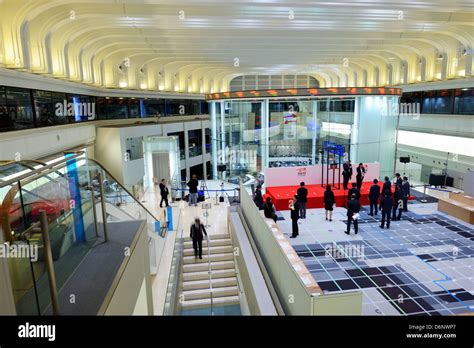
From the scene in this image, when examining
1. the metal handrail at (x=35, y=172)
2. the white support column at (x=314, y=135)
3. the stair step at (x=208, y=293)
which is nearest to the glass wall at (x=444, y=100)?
the white support column at (x=314, y=135)

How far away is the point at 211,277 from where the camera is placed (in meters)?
9.09

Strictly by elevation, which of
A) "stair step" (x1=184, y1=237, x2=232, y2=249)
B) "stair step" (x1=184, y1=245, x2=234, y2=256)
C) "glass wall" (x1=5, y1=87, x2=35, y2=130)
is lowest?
"stair step" (x1=184, y1=245, x2=234, y2=256)

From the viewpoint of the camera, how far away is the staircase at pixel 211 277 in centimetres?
840

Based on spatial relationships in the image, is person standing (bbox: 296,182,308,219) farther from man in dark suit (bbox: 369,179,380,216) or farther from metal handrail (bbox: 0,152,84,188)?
metal handrail (bbox: 0,152,84,188)

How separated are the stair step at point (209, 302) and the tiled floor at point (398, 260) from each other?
2.06 metres

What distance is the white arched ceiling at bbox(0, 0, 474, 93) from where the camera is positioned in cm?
1018

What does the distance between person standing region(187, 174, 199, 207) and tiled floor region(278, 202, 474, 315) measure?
4084mm

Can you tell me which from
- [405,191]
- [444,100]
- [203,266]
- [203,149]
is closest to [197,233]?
[203,266]

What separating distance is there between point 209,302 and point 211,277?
856 mm

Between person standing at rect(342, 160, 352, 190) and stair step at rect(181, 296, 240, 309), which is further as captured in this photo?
person standing at rect(342, 160, 352, 190)

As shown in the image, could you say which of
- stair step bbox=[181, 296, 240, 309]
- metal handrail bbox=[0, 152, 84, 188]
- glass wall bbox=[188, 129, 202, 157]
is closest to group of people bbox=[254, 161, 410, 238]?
stair step bbox=[181, 296, 240, 309]

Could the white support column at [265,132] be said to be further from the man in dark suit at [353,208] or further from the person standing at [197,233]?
the person standing at [197,233]
